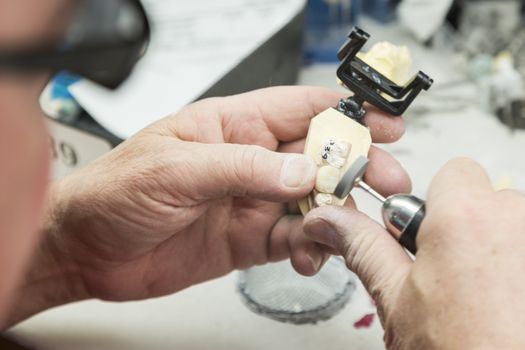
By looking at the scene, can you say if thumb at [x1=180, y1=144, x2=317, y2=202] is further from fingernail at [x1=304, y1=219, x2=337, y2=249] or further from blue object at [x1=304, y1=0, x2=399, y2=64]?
blue object at [x1=304, y1=0, x2=399, y2=64]

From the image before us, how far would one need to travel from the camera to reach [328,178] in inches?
24.8

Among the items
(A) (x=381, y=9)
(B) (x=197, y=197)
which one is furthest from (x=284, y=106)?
(A) (x=381, y=9)

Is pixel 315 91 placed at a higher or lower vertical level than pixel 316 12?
higher

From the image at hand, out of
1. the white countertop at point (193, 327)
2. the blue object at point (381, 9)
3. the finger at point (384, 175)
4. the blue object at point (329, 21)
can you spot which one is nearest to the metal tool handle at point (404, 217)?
the finger at point (384, 175)

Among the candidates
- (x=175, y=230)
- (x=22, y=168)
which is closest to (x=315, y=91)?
(x=175, y=230)

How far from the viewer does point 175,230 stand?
73 cm

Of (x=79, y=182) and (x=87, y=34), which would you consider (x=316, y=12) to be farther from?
(x=87, y=34)

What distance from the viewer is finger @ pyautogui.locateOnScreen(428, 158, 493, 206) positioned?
1.78 ft

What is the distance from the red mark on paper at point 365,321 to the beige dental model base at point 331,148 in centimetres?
18

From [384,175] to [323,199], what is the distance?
3.5 inches

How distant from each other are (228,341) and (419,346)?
31cm

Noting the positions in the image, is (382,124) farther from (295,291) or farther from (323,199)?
(295,291)

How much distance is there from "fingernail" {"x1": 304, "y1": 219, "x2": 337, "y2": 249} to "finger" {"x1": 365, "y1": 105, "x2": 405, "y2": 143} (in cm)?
13

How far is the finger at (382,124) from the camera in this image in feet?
2.21
